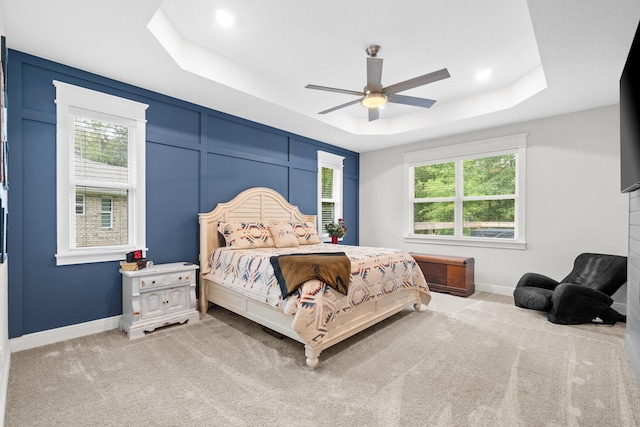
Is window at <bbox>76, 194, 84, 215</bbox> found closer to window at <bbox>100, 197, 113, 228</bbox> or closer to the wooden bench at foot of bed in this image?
window at <bbox>100, 197, 113, 228</bbox>

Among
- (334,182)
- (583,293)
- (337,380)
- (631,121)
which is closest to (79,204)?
(337,380)

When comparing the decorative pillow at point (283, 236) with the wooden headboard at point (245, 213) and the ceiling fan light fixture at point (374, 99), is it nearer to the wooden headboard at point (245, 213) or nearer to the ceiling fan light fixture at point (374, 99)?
the wooden headboard at point (245, 213)

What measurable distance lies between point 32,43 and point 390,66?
3.35 meters

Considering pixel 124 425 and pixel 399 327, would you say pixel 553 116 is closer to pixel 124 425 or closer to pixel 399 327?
pixel 399 327

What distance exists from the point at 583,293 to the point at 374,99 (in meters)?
3.00

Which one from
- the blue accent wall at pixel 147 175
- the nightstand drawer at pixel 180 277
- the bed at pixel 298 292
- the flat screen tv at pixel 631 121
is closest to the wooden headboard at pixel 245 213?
the bed at pixel 298 292

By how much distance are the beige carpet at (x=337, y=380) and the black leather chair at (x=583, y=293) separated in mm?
162

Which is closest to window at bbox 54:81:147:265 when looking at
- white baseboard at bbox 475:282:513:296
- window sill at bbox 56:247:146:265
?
window sill at bbox 56:247:146:265

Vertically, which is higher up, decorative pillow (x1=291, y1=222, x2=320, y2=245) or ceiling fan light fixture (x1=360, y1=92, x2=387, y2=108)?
ceiling fan light fixture (x1=360, y1=92, x2=387, y2=108)

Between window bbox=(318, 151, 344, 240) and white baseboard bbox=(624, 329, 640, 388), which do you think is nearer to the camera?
white baseboard bbox=(624, 329, 640, 388)

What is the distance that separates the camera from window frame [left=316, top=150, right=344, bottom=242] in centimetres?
569

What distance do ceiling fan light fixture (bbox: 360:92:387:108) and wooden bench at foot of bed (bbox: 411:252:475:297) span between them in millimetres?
2698

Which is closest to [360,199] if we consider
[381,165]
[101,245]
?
[381,165]

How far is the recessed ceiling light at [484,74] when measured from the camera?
3.64 metres
